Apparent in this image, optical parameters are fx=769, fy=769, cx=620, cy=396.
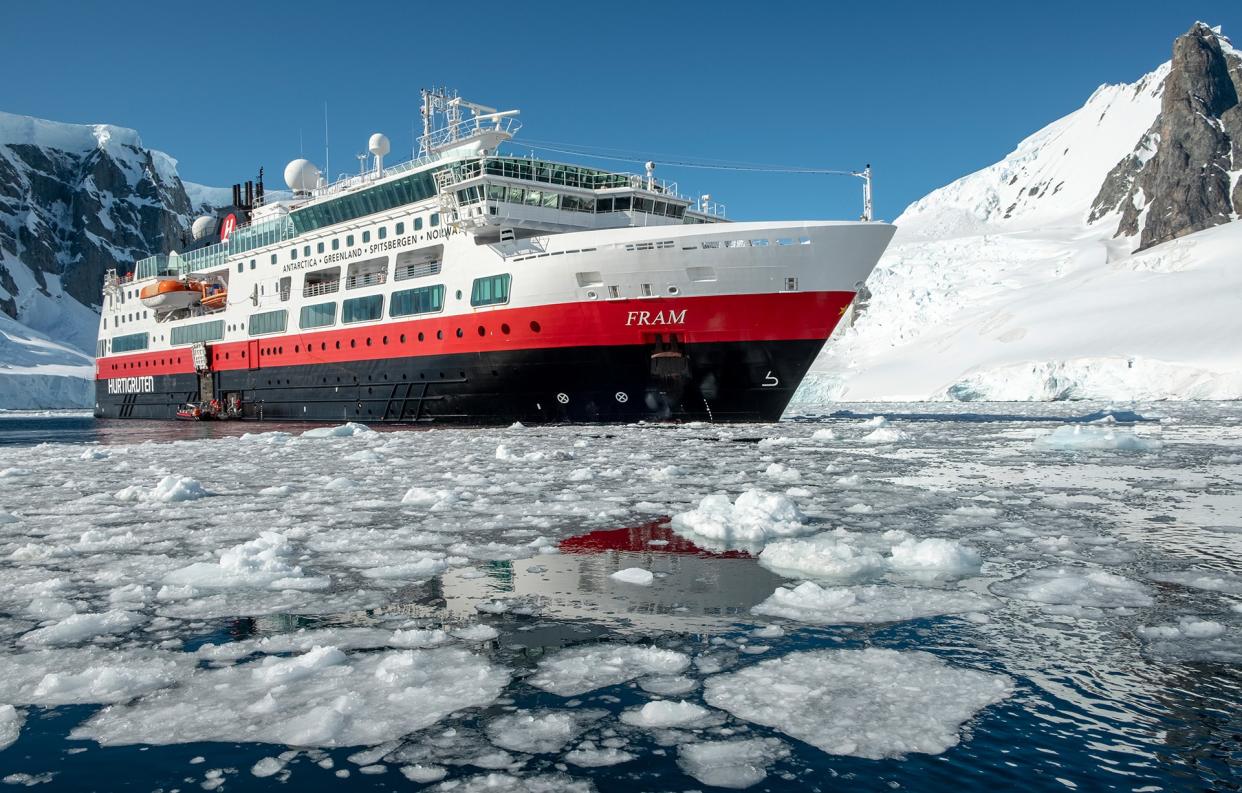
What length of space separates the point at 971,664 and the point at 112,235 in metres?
183

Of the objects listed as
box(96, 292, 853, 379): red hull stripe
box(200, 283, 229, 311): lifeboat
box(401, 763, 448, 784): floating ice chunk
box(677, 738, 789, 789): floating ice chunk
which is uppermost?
box(200, 283, 229, 311): lifeboat

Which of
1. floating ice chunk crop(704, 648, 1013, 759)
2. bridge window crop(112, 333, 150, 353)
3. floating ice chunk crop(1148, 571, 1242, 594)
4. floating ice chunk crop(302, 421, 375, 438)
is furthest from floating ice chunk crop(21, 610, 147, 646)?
bridge window crop(112, 333, 150, 353)

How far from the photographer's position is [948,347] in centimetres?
9269

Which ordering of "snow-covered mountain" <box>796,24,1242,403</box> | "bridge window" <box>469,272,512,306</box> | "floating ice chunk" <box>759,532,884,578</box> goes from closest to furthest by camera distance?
"floating ice chunk" <box>759,532,884,578</box> → "bridge window" <box>469,272,512,306</box> → "snow-covered mountain" <box>796,24,1242,403</box>

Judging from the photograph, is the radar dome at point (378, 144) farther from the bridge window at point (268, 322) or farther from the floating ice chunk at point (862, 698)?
the floating ice chunk at point (862, 698)

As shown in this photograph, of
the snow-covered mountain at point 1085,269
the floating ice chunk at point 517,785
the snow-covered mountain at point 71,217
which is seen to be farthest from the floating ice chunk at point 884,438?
the snow-covered mountain at point 71,217

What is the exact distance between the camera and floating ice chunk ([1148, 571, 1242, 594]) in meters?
5.05

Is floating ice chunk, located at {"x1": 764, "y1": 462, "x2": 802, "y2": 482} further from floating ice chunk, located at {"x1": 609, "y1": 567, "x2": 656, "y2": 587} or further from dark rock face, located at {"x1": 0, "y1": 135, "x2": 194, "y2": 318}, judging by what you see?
dark rock face, located at {"x1": 0, "y1": 135, "x2": 194, "y2": 318}

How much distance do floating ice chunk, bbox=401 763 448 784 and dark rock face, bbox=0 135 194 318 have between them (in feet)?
492

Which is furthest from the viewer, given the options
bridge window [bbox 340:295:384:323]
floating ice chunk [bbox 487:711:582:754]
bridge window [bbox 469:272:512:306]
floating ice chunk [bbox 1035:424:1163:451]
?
bridge window [bbox 340:295:384:323]

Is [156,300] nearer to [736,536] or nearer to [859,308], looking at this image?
[736,536]

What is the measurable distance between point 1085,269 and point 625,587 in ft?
386

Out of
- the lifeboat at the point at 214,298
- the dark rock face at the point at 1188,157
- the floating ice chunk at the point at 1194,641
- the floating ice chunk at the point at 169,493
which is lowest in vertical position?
the floating ice chunk at the point at 1194,641

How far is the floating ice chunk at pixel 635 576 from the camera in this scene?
214 inches
